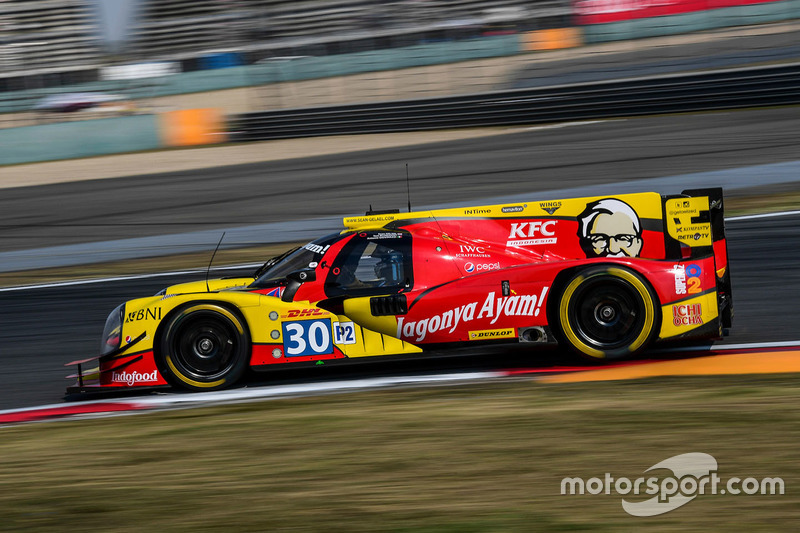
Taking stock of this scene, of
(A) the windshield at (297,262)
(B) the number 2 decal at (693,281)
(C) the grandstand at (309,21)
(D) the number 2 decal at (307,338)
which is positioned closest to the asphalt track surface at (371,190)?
(B) the number 2 decal at (693,281)

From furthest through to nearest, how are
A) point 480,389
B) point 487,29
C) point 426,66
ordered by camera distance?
point 487,29 → point 426,66 → point 480,389

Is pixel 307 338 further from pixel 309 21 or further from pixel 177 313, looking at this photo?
pixel 309 21

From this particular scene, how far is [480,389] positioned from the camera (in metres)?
6.56

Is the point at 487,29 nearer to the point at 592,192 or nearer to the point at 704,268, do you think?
the point at 592,192

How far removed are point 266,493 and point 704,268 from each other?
384cm

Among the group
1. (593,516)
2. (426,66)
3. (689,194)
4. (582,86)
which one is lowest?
(593,516)

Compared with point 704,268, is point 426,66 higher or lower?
higher

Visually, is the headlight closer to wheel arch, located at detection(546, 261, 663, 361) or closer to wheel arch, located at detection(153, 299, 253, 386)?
wheel arch, located at detection(153, 299, 253, 386)

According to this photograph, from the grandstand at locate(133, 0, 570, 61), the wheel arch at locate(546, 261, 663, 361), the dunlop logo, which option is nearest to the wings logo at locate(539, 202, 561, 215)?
the wheel arch at locate(546, 261, 663, 361)

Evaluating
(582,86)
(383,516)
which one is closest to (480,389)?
(383,516)

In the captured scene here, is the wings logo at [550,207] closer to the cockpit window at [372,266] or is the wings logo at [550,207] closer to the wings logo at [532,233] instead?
the wings logo at [532,233]

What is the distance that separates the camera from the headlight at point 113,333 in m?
7.15

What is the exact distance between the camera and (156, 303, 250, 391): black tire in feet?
23.1

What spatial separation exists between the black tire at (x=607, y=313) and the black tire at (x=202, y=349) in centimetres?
251
